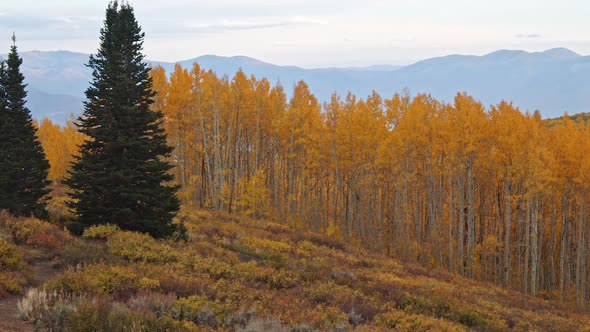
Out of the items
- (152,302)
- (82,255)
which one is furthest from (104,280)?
(82,255)

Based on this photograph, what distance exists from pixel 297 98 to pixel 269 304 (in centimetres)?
3386

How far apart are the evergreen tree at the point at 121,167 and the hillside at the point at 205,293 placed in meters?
1.30

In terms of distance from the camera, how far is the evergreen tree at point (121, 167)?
639 inches

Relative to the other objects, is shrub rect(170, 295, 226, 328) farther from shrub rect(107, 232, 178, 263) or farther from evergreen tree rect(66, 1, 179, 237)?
evergreen tree rect(66, 1, 179, 237)


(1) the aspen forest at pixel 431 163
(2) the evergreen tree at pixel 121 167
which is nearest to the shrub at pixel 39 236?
(2) the evergreen tree at pixel 121 167

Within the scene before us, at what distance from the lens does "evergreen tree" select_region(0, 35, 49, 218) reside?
20078 mm

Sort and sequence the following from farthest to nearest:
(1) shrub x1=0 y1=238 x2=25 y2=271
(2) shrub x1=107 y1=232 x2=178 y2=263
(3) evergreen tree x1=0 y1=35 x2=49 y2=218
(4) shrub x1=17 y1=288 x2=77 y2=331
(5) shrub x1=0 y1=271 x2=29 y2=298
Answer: (3) evergreen tree x1=0 y1=35 x2=49 y2=218 < (2) shrub x1=107 y1=232 x2=178 y2=263 < (1) shrub x1=0 y1=238 x2=25 y2=271 < (5) shrub x1=0 y1=271 x2=29 y2=298 < (4) shrub x1=17 y1=288 x2=77 y2=331

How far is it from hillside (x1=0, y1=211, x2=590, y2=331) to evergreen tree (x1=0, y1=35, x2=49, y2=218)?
365 centimetres

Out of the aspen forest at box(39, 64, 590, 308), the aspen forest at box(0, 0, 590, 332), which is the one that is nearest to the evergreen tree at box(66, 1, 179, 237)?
the aspen forest at box(0, 0, 590, 332)

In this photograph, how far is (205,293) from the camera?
1045 centimetres

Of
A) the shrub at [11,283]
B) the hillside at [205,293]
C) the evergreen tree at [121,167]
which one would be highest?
the evergreen tree at [121,167]

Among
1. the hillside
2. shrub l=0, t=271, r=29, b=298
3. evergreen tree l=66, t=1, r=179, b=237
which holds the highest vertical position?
evergreen tree l=66, t=1, r=179, b=237

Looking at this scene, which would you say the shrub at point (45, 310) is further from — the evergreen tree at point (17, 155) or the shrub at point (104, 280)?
the evergreen tree at point (17, 155)

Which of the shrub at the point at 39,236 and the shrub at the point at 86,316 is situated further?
the shrub at the point at 39,236
